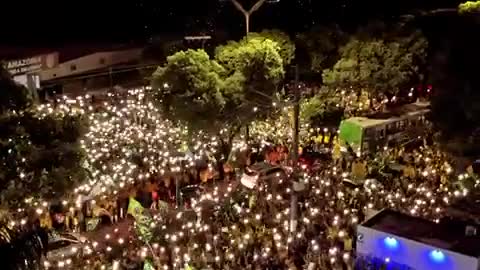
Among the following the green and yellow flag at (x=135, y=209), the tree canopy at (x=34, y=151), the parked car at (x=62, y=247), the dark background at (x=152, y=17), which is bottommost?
the parked car at (x=62, y=247)

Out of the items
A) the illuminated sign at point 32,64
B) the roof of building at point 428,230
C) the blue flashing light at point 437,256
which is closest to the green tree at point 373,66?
the roof of building at point 428,230

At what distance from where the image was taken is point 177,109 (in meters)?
16.1

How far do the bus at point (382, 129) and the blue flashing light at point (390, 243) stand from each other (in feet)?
Answer: 23.3

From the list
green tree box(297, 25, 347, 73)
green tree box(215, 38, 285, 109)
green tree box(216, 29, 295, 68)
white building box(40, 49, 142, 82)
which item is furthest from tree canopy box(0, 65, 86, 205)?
green tree box(297, 25, 347, 73)

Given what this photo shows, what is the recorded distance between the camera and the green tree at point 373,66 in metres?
19.0

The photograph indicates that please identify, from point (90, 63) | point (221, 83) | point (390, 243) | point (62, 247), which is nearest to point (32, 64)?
point (90, 63)

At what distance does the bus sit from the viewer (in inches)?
760

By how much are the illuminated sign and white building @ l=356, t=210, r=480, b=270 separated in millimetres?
9356

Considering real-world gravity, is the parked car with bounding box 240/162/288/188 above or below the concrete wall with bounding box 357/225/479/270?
above

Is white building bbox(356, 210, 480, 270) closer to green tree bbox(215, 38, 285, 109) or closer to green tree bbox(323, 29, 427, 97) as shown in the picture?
green tree bbox(215, 38, 285, 109)

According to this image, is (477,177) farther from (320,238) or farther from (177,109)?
(177,109)

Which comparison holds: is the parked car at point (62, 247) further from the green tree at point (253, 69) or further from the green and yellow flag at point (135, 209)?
the green tree at point (253, 69)

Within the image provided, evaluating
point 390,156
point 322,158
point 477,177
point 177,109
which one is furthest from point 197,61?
point 477,177

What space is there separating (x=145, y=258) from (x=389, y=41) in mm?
11182
